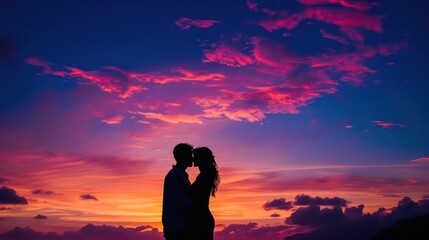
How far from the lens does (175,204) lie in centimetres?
723

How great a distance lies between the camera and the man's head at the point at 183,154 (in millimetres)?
7551

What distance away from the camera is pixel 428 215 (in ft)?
404

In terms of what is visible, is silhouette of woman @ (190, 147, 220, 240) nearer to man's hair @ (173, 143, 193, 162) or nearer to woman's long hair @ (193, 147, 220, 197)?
woman's long hair @ (193, 147, 220, 197)

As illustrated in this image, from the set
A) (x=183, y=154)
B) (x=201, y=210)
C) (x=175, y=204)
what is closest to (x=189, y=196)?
(x=175, y=204)

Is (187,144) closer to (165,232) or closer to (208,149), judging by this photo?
(208,149)

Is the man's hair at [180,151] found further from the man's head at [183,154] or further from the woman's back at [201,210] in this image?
the woman's back at [201,210]

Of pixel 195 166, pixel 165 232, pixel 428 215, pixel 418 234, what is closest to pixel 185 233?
pixel 165 232

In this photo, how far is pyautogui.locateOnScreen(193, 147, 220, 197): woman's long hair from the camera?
8.19 metres

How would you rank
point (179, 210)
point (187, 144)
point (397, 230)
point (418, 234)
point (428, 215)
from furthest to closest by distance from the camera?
point (397, 230), point (428, 215), point (418, 234), point (187, 144), point (179, 210)

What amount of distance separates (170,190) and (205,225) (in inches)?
47.1

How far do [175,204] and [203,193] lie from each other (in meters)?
0.83

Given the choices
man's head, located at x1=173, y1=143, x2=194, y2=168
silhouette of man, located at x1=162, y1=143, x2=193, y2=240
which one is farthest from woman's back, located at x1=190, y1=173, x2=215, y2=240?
man's head, located at x1=173, y1=143, x2=194, y2=168

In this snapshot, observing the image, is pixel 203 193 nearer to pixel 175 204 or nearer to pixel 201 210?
pixel 201 210

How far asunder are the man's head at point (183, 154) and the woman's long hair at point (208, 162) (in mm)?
529
